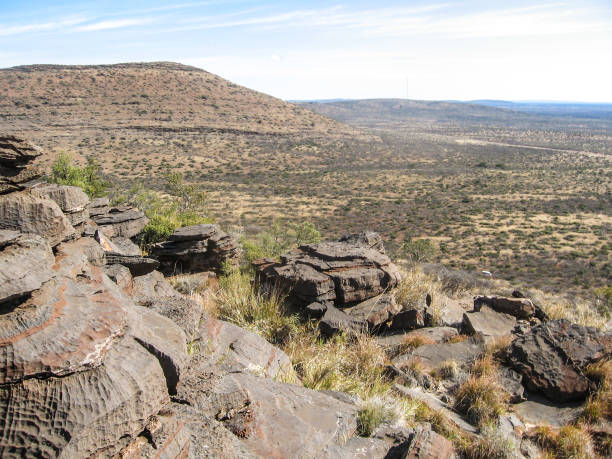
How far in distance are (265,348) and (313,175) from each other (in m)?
56.7

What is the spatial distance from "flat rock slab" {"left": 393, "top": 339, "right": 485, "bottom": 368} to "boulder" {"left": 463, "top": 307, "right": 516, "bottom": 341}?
0.42m

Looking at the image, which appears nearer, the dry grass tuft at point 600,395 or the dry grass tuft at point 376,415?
the dry grass tuft at point 376,415

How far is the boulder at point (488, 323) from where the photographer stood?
7.35 m

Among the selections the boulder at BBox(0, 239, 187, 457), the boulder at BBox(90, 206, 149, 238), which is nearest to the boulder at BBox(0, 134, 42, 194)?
the boulder at BBox(0, 239, 187, 457)

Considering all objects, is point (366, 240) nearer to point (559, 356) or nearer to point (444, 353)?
point (444, 353)

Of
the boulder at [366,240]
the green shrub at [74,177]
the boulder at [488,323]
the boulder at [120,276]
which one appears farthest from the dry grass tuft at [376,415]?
the green shrub at [74,177]

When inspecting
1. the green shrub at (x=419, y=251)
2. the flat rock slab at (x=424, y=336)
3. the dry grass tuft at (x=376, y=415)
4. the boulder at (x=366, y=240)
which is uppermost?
the boulder at (x=366, y=240)

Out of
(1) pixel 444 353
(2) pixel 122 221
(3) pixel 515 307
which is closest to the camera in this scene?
(1) pixel 444 353

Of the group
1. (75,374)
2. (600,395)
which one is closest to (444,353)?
(600,395)

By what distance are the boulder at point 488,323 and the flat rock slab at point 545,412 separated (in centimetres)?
156

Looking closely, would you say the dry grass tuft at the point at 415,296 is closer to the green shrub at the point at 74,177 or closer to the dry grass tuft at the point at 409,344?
the dry grass tuft at the point at 409,344

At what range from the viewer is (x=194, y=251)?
34.4 feet

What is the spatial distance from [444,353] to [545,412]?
1.53 metres

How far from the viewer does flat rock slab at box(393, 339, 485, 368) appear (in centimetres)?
630
